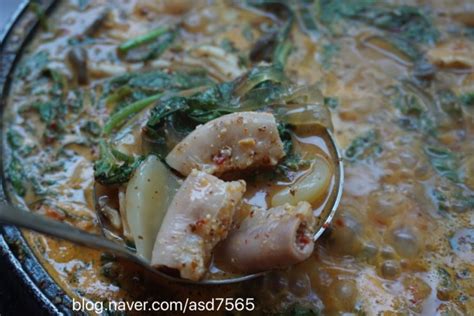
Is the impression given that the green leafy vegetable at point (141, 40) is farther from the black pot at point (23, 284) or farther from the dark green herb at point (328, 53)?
the black pot at point (23, 284)

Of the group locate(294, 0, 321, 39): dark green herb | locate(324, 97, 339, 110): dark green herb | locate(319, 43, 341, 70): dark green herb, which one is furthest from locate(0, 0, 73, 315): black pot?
locate(294, 0, 321, 39): dark green herb

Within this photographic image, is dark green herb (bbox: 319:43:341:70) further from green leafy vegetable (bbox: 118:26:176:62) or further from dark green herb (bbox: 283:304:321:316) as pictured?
dark green herb (bbox: 283:304:321:316)

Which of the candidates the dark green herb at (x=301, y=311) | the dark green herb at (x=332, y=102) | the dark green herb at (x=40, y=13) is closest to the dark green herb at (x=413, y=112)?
the dark green herb at (x=332, y=102)

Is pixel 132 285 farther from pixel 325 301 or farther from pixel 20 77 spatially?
pixel 20 77

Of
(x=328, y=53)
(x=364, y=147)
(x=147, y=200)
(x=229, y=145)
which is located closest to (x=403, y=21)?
(x=328, y=53)

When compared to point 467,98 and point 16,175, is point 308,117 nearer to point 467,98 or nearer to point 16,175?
point 467,98

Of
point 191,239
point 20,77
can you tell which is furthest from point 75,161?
point 191,239

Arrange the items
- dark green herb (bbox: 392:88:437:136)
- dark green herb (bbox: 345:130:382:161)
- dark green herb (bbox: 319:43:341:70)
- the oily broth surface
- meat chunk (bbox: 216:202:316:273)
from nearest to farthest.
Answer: meat chunk (bbox: 216:202:316:273)
the oily broth surface
dark green herb (bbox: 345:130:382:161)
dark green herb (bbox: 392:88:437:136)
dark green herb (bbox: 319:43:341:70)
